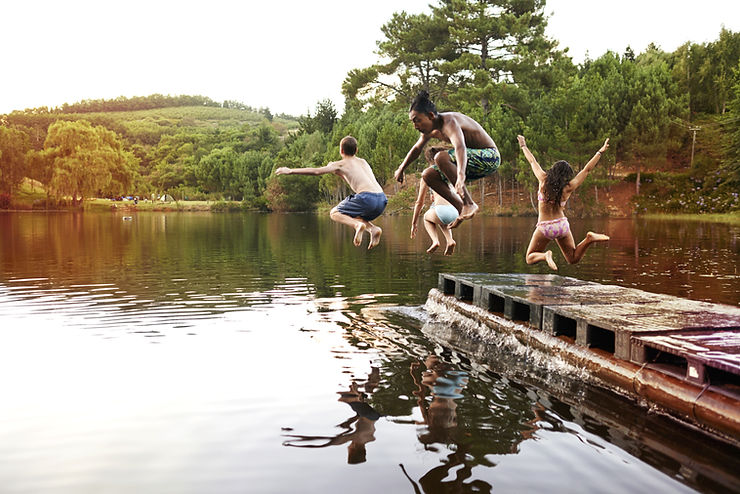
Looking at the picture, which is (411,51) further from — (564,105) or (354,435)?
(354,435)

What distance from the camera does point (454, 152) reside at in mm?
7957

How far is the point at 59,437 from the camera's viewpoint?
9812 mm

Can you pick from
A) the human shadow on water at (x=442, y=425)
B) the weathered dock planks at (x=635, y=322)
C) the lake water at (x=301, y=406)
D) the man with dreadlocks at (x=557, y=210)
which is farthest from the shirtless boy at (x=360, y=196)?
the weathered dock planks at (x=635, y=322)

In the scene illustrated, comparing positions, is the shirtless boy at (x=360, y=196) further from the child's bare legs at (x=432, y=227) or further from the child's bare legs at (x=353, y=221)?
the child's bare legs at (x=432, y=227)

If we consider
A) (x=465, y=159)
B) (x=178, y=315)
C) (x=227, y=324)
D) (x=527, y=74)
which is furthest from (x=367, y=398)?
(x=527, y=74)

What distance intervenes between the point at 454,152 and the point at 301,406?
18.1 feet

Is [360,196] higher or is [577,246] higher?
[360,196]

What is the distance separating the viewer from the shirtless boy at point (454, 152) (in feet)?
23.6

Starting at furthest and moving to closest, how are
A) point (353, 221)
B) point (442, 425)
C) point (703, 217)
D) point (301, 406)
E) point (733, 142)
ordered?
1. point (703, 217)
2. point (733, 142)
3. point (301, 406)
4. point (442, 425)
5. point (353, 221)

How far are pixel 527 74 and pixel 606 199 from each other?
63.7 feet

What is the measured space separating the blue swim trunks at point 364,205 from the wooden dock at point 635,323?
16.1 ft

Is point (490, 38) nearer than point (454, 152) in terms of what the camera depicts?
No

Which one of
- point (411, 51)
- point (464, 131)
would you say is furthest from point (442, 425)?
point (411, 51)

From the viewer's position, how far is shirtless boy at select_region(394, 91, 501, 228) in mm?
7203
